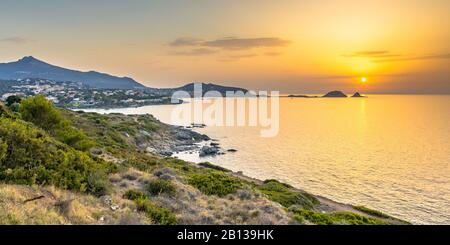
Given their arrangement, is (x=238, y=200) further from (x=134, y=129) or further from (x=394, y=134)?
(x=394, y=134)

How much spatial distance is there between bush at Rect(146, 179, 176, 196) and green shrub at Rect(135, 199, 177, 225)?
2.72 metres

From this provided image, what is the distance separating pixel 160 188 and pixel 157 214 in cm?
401

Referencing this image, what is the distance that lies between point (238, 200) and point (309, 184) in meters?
34.6

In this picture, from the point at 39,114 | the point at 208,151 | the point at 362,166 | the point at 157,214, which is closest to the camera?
the point at 157,214

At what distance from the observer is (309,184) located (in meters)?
49.8

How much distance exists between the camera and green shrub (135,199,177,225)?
11.5 metres

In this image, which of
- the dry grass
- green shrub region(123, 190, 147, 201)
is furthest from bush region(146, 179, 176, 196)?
the dry grass

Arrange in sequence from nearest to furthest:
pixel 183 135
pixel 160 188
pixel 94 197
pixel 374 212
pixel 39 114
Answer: pixel 94 197 < pixel 160 188 < pixel 39 114 < pixel 374 212 < pixel 183 135

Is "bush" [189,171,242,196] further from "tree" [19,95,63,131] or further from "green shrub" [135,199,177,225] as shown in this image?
"tree" [19,95,63,131]

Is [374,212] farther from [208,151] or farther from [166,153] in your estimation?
[166,153]

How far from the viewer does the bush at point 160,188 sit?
15602 millimetres

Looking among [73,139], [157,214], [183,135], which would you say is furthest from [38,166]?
[183,135]

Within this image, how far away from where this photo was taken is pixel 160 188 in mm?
15781
